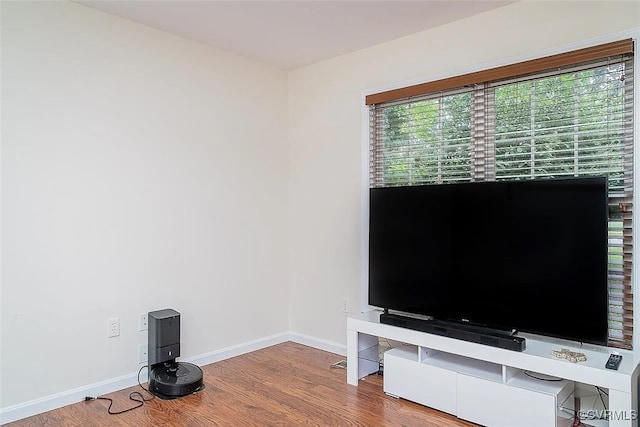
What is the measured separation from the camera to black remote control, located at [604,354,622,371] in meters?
2.14

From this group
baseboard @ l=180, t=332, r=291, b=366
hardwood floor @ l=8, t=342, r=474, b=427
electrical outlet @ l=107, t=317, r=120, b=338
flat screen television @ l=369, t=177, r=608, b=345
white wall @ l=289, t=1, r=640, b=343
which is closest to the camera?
flat screen television @ l=369, t=177, r=608, b=345

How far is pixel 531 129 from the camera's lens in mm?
2781

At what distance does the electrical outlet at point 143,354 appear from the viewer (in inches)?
125

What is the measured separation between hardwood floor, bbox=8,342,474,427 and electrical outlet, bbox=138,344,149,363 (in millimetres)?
192

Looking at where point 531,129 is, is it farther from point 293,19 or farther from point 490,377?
point 293,19

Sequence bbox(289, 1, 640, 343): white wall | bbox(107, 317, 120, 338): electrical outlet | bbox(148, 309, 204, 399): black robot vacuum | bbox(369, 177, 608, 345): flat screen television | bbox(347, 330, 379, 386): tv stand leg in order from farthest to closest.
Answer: bbox(347, 330, 379, 386): tv stand leg, bbox(107, 317, 120, 338): electrical outlet, bbox(148, 309, 204, 399): black robot vacuum, bbox(289, 1, 640, 343): white wall, bbox(369, 177, 608, 345): flat screen television

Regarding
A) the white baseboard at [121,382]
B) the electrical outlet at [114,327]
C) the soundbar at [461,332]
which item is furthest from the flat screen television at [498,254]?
the electrical outlet at [114,327]

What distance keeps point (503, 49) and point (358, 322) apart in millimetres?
1997

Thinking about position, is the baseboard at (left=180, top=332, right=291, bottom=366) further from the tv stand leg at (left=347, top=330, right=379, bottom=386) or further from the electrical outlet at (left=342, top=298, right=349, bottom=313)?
the tv stand leg at (left=347, top=330, right=379, bottom=386)

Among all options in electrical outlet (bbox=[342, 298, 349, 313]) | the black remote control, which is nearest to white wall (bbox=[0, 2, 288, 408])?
electrical outlet (bbox=[342, 298, 349, 313])

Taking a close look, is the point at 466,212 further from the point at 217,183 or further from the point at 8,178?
the point at 8,178

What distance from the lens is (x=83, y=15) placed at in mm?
2893

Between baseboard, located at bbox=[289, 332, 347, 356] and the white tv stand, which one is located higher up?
the white tv stand

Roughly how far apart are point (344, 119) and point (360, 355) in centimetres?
187
